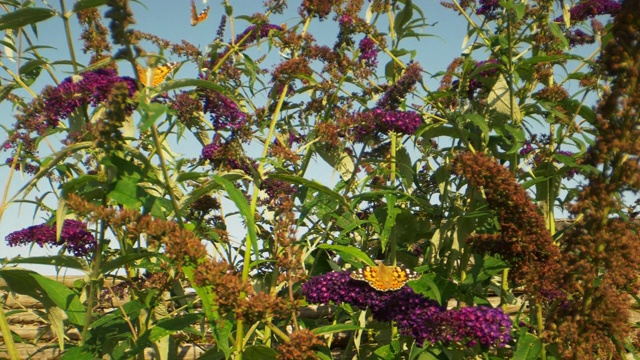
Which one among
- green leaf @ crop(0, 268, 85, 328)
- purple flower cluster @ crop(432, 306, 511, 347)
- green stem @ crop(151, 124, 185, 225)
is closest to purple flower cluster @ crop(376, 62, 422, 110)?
purple flower cluster @ crop(432, 306, 511, 347)

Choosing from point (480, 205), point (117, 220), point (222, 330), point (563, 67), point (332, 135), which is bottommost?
point (222, 330)

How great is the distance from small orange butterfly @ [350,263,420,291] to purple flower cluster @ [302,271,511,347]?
0.08 ft

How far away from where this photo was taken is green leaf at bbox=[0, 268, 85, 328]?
2605 mm

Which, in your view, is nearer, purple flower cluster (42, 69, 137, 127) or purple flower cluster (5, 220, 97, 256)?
purple flower cluster (42, 69, 137, 127)

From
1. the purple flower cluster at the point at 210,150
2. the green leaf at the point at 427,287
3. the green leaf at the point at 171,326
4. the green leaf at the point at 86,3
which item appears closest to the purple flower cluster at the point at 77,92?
the green leaf at the point at 86,3

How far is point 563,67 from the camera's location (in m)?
4.04

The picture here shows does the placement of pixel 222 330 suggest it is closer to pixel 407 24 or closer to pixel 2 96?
pixel 2 96

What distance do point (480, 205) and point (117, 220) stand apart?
2.02 m

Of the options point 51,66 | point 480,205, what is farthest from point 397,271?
point 51,66

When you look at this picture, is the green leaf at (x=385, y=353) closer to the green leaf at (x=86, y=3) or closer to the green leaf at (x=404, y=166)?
the green leaf at (x=404, y=166)

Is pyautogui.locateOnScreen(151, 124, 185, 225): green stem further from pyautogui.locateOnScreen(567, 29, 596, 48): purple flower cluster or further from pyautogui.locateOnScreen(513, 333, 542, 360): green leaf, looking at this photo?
pyautogui.locateOnScreen(567, 29, 596, 48): purple flower cluster

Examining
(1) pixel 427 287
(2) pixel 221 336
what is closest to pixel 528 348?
(1) pixel 427 287

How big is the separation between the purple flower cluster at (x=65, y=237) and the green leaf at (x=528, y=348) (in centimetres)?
188

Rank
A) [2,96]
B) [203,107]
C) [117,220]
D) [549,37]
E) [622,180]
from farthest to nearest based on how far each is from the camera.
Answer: [549,37] < [203,107] < [2,96] < [117,220] < [622,180]
